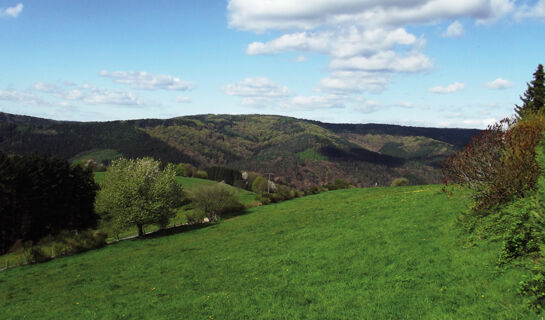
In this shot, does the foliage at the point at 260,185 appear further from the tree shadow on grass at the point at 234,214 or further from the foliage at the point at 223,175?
the tree shadow on grass at the point at 234,214

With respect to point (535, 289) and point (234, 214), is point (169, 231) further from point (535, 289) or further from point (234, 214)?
point (535, 289)

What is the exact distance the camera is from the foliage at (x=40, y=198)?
56.1 m

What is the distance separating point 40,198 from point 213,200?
1220 inches

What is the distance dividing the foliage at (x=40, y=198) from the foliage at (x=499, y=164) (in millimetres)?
65806

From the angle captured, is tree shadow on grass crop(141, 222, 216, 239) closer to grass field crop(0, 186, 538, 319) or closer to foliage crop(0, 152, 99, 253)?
grass field crop(0, 186, 538, 319)

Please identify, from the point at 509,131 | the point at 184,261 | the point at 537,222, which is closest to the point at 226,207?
the point at 184,261

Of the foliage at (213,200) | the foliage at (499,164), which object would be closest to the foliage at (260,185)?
the foliage at (213,200)

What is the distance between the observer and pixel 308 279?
19.2 meters

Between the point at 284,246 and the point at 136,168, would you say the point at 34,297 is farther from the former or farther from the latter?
the point at 136,168

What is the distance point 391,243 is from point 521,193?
7.93 m

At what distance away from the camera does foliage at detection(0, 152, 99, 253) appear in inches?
2208

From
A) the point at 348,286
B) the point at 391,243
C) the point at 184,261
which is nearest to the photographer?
the point at 348,286

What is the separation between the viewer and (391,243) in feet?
72.4

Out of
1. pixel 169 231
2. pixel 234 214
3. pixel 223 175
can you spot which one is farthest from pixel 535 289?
pixel 223 175
